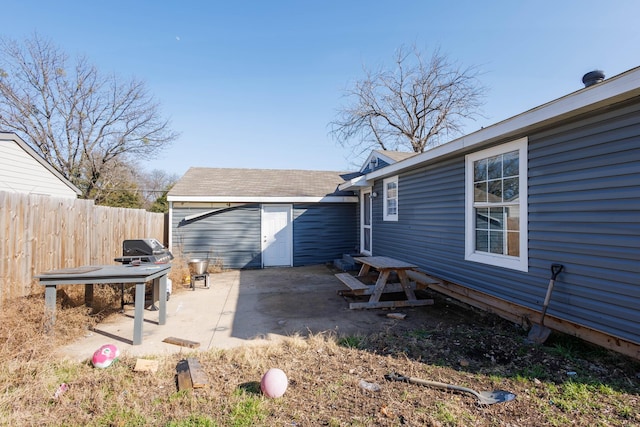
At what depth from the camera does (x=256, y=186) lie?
1088cm

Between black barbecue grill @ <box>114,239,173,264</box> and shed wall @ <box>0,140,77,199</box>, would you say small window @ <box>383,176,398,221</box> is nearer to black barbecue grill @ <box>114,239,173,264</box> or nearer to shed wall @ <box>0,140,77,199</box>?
black barbecue grill @ <box>114,239,173,264</box>

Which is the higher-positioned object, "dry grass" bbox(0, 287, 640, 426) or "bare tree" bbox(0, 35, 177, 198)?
"bare tree" bbox(0, 35, 177, 198)

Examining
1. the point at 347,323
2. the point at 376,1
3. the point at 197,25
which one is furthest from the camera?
the point at 376,1

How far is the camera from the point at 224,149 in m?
16.8

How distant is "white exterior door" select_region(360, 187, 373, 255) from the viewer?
9672 millimetres

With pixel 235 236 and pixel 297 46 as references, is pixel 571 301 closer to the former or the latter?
pixel 235 236

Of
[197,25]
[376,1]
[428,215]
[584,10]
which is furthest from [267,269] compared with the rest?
[584,10]

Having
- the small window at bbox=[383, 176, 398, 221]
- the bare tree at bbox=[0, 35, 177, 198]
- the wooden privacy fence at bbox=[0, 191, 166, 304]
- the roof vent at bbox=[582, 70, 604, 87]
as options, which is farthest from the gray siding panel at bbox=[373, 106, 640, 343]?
the bare tree at bbox=[0, 35, 177, 198]

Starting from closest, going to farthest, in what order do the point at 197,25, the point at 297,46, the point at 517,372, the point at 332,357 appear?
the point at 517,372
the point at 332,357
the point at 197,25
the point at 297,46

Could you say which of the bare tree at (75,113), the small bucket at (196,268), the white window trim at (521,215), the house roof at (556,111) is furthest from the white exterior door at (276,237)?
the bare tree at (75,113)

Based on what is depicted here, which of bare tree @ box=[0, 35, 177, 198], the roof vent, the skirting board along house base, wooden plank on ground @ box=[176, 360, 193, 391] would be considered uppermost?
Answer: bare tree @ box=[0, 35, 177, 198]

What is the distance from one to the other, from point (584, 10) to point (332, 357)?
854 cm

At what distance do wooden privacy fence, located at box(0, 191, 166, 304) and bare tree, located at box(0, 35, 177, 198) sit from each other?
15582 mm

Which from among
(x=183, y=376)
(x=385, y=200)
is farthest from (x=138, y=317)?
(x=385, y=200)
